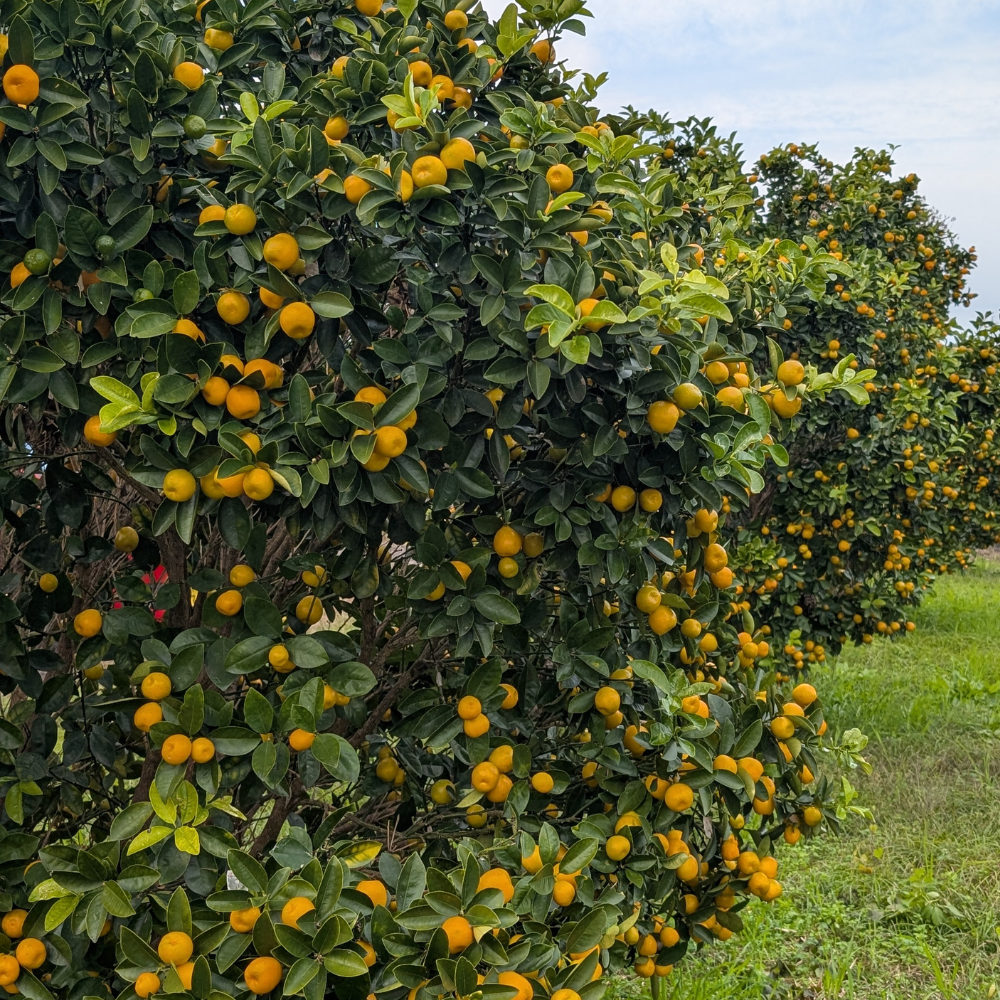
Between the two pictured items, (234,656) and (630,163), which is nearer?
(234,656)

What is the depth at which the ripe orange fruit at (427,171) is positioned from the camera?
1.35 meters

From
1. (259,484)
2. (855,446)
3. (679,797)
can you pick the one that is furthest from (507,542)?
(855,446)

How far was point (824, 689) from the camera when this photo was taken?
6.30 meters

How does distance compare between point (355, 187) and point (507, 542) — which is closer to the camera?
point (355, 187)

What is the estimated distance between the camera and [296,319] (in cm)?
133

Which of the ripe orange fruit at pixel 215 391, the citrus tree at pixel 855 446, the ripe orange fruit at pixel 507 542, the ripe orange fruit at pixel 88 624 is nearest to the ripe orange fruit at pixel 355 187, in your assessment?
the ripe orange fruit at pixel 215 391

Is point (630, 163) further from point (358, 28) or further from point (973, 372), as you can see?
point (973, 372)

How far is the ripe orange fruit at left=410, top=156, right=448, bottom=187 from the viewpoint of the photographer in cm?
135

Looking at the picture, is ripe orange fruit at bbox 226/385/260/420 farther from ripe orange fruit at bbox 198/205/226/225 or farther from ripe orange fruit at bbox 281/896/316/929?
ripe orange fruit at bbox 281/896/316/929

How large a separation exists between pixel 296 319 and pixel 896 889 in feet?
11.7

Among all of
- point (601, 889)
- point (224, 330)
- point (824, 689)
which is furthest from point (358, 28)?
point (824, 689)

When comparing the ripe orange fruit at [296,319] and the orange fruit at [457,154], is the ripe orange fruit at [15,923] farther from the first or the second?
the orange fruit at [457,154]

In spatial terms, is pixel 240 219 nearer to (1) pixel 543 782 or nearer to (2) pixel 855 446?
(1) pixel 543 782

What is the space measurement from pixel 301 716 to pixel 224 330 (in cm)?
62
